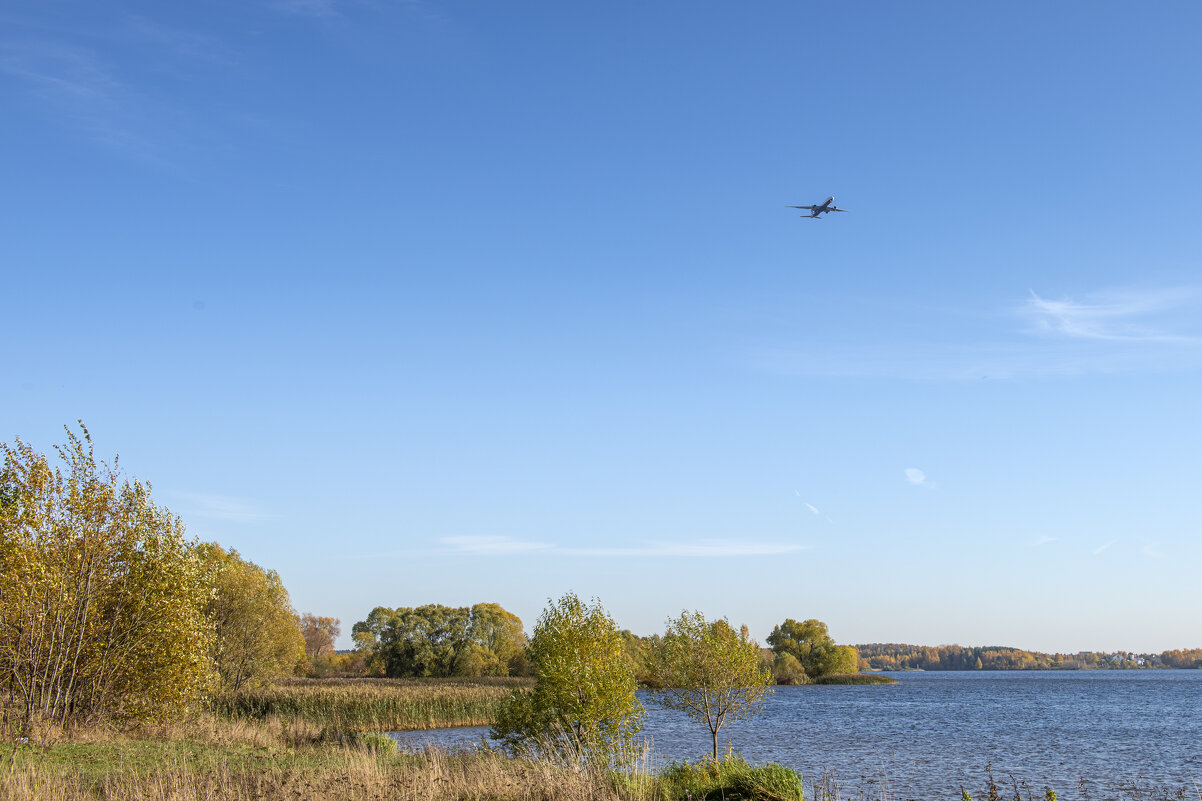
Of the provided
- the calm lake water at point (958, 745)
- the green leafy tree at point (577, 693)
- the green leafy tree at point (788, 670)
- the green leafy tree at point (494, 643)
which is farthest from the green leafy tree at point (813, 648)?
the green leafy tree at point (577, 693)

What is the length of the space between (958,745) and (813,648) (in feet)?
370

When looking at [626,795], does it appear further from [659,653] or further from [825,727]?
[825,727]

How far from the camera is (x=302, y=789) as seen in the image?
1641 cm

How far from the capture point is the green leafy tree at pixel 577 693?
95.4ft

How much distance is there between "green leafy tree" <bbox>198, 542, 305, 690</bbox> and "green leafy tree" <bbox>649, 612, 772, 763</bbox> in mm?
31552

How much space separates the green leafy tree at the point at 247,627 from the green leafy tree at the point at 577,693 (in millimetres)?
31466

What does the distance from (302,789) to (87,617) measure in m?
18.1

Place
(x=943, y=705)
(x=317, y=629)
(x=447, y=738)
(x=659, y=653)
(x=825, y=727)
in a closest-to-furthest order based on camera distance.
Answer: (x=659, y=653), (x=447, y=738), (x=825, y=727), (x=943, y=705), (x=317, y=629)

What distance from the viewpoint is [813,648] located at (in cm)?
16162

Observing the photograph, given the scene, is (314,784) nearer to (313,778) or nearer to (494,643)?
(313,778)

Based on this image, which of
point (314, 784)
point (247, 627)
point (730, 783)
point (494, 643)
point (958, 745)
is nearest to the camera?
point (314, 784)

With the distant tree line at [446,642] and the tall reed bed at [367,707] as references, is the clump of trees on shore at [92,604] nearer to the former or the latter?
the tall reed bed at [367,707]

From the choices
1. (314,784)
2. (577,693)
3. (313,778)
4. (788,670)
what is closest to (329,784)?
(314,784)

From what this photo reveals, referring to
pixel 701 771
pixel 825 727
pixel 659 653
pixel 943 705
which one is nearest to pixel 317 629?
pixel 943 705
